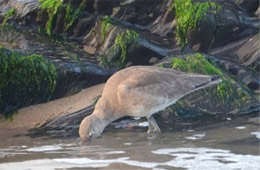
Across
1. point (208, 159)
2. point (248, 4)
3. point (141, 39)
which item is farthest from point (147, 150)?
point (248, 4)

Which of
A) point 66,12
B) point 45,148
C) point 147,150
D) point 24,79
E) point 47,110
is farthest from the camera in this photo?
point 66,12

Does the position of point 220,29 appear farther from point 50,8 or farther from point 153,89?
point 50,8

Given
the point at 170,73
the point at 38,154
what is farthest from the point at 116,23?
the point at 38,154

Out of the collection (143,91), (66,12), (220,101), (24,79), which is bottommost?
(220,101)

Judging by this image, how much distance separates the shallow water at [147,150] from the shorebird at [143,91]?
0.28 meters

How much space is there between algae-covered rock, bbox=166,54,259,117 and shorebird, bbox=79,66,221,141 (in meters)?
0.38

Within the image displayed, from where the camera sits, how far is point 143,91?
930 centimetres

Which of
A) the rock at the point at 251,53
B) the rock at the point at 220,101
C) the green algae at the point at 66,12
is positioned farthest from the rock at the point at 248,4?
the green algae at the point at 66,12

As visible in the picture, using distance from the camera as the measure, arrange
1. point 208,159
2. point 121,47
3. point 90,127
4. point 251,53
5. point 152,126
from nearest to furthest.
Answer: point 208,159, point 90,127, point 152,126, point 121,47, point 251,53

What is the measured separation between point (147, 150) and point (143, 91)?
1326 mm

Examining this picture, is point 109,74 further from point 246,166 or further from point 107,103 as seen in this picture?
point 246,166

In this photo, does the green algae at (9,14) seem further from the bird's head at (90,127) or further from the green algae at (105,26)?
the bird's head at (90,127)

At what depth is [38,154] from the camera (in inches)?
320

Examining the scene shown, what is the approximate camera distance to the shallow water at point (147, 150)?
749cm
